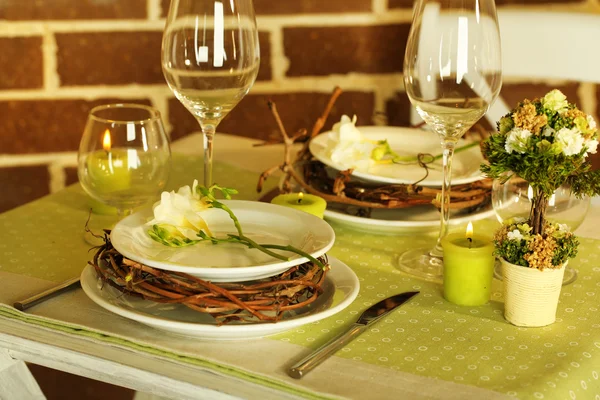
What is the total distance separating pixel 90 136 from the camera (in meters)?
0.94

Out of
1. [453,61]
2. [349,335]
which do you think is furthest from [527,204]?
[349,335]

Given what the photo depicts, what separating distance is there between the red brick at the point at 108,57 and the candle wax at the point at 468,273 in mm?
1099

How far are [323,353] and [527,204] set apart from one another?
340mm

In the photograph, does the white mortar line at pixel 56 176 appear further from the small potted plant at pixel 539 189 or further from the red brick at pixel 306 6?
the small potted plant at pixel 539 189

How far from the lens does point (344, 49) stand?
182 centimetres

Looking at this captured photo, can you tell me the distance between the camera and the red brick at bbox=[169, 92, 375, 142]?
182cm

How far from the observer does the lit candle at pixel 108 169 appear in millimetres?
939

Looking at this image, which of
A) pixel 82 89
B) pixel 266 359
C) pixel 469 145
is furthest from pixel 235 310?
pixel 82 89

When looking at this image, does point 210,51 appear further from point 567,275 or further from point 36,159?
point 36,159

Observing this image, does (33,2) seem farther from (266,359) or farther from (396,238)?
(266,359)

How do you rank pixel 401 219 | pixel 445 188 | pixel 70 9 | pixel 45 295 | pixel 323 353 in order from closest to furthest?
pixel 323 353
pixel 45 295
pixel 445 188
pixel 401 219
pixel 70 9

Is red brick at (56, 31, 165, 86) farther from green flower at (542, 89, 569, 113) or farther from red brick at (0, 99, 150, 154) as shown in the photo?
green flower at (542, 89, 569, 113)

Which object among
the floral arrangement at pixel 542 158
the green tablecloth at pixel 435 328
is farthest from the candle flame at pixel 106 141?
the floral arrangement at pixel 542 158

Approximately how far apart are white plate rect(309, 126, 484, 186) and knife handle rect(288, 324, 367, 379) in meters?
0.32
